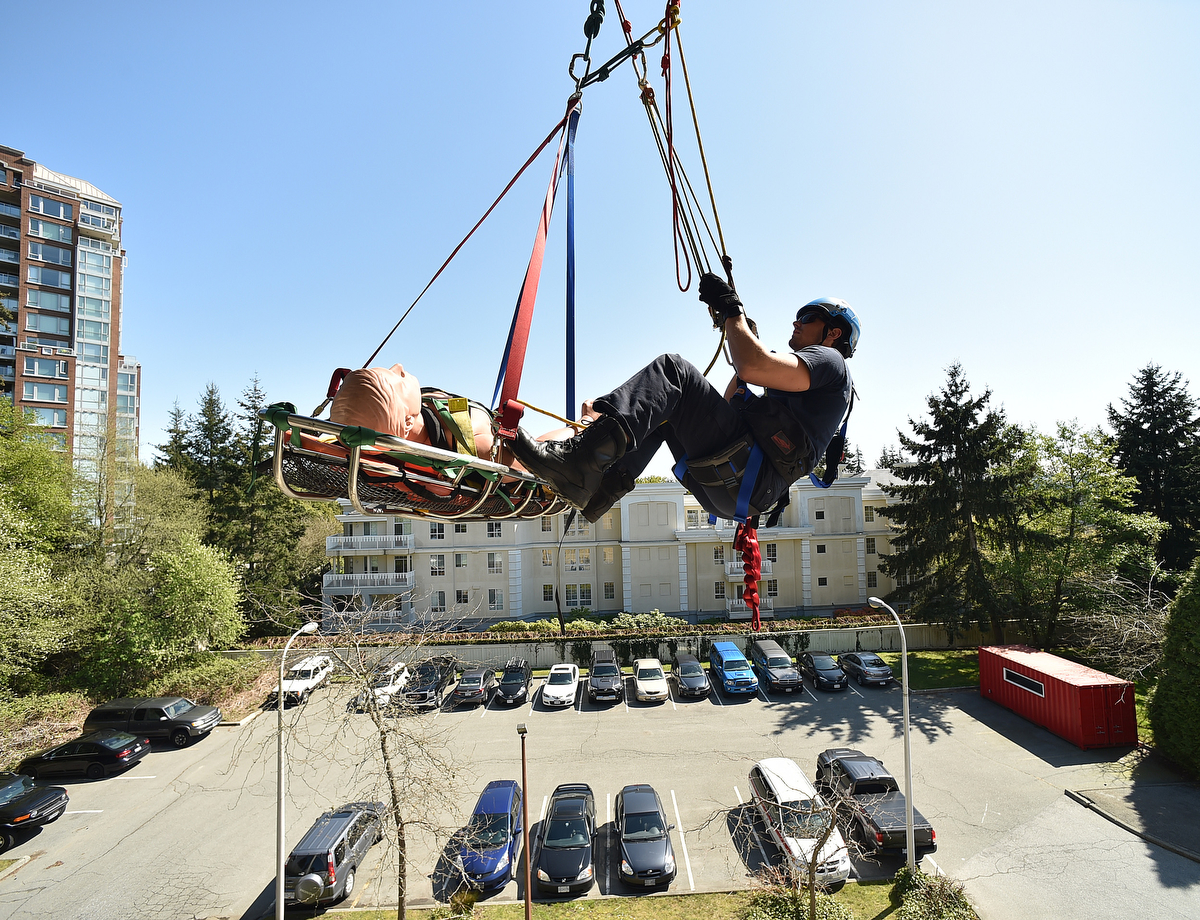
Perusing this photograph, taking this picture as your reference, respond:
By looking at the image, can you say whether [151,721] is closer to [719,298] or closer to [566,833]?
[566,833]

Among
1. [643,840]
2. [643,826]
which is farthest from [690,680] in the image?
[643,840]

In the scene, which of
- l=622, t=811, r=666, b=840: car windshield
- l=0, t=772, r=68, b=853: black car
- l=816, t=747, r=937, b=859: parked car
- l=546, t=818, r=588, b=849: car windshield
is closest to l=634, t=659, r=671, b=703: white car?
l=816, t=747, r=937, b=859: parked car

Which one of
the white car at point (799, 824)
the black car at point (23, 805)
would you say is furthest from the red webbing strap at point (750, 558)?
the black car at point (23, 805)

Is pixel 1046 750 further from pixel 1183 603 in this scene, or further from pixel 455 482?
pixel 455 482

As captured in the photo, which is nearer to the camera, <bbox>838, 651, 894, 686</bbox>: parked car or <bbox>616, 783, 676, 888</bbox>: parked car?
<bbox>616, 783, 676, 888</bbox>: parked car

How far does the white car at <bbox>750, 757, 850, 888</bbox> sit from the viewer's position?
11.5 metres

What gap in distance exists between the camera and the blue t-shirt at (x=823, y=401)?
3.53 m

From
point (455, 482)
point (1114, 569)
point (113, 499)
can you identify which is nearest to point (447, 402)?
point (455, 482)

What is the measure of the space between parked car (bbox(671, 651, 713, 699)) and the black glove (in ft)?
72.9

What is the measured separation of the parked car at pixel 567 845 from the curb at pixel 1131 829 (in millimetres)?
12309

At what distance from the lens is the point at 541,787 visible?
54.3ft

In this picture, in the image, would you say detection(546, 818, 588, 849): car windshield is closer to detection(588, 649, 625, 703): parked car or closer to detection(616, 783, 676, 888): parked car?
detection(616, 783, 676, 888): parked car

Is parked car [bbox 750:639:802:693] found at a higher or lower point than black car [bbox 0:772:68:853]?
higher

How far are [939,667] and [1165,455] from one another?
17668 millimetres
